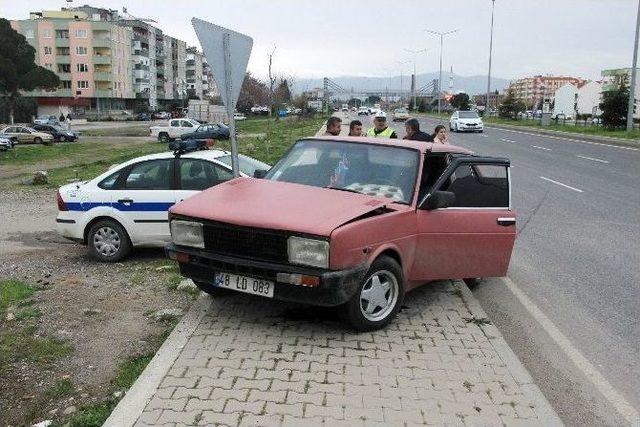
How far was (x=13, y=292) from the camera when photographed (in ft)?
20.8

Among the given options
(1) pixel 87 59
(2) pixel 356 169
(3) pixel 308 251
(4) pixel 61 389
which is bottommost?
(4) pixel 61 389

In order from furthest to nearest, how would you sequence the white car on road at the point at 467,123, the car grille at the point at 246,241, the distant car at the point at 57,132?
1. the distant car at the point at 57,132
2. the white car on road at the point at 467,123
3. the car grille at the point at 246,241

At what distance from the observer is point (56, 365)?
456 centimetres

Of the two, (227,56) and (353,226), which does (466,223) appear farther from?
(227,56)

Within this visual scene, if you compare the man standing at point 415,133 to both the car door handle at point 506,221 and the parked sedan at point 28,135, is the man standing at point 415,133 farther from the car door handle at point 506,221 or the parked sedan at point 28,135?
the parked sedan at point 28,135

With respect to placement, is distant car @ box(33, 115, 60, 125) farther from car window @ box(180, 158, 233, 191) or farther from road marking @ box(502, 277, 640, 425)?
road marking @ box(502, 277, 640, 425)

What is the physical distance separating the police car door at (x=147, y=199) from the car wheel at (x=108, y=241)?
161 mm

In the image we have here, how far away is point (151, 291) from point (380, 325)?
2.64 metres

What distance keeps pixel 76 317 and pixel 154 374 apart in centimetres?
187

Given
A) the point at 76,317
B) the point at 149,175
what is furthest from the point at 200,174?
the point at 76,317

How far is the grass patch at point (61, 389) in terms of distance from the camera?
4.12 meters

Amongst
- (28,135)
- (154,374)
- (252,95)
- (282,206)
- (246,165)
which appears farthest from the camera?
(252,95)

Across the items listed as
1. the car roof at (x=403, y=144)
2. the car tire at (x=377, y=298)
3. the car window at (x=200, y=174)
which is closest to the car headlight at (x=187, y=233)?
the car tire at (x=377, y=298)

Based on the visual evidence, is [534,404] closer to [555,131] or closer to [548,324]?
[548,324]
